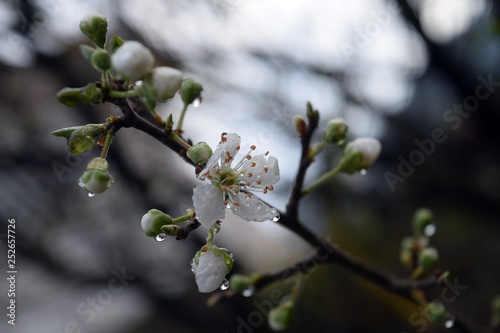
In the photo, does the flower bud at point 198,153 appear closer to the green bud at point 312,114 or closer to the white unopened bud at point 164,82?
the white unopened bud at point 164,82

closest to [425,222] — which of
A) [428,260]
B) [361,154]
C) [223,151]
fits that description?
[428,260]

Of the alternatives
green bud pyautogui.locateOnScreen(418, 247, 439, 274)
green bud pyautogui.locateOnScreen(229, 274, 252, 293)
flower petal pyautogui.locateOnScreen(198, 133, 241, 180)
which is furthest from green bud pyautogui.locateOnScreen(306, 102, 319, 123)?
green bud pyautogui.locateOnScreen(418, 247, 439, 274)

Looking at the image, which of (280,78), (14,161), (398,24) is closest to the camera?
(14,161)

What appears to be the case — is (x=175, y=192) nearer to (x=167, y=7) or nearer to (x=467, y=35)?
(x=167, y=7)

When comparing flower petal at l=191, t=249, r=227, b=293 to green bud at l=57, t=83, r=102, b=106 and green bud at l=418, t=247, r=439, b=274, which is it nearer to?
green bud at l=57, t=83, r=102, b=106

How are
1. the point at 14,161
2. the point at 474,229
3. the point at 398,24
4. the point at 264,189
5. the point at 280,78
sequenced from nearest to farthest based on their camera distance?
1. the point at 264,189
2. the point at 14,161
3. the point at 398,24
4. the point at 280,78
5. the point at 474,229

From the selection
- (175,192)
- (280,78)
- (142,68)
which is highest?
(142,68)

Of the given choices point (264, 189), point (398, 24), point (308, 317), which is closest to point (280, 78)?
point (398, 24)
